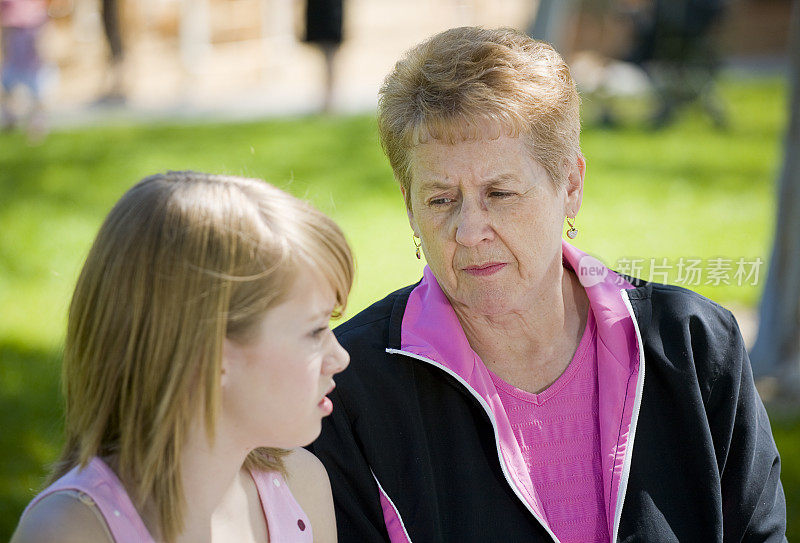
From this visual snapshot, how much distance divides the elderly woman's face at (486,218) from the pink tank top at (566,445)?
0.21 metres

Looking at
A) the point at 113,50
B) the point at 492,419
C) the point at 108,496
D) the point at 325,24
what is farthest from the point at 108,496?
the point at 113,50

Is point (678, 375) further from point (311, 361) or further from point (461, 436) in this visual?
point (311, 361)

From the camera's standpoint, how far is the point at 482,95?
2012mm

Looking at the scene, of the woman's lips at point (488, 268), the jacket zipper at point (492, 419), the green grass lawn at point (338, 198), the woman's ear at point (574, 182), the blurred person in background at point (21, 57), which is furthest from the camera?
the blurred person in background at point (21, 57)

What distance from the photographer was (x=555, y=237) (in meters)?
2.16

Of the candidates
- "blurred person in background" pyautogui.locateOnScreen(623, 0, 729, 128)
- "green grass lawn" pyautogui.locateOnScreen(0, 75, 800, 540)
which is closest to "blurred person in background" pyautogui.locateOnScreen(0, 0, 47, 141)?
"green grass lawn" pyautogui.locateOnScreen(0, 75, 800, 540)

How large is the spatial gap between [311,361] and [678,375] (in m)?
0.89

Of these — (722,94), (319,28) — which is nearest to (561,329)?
(319,28)

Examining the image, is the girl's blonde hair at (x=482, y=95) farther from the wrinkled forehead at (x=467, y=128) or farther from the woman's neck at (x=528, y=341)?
the woman's neck at (x=528, y=341)

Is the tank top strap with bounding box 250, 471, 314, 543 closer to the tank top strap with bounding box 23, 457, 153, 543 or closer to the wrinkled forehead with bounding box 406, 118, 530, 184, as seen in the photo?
the tank top strap with bounding box 23, 457, 153, 543

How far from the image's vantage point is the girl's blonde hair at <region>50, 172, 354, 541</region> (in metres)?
1.55

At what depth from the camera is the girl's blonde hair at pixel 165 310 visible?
155 centimetres

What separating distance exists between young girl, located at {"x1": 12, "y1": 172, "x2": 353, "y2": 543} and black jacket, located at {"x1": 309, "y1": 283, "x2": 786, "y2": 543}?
1.27 ft

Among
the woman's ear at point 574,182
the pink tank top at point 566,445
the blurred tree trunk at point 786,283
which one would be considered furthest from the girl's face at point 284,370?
the blurred tree trunk at point 786,283
